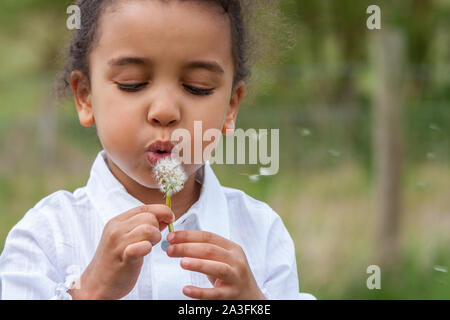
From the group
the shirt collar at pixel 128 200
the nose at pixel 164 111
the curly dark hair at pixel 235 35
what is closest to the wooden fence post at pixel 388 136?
the curly dark hair at pixel 235 35

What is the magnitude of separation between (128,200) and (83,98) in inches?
9.8

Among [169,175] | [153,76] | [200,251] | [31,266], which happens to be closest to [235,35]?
[153,76]

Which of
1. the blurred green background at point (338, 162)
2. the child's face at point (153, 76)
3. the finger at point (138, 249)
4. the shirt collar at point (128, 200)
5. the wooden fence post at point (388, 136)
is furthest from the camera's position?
the wooden fence post at point (388, 136)

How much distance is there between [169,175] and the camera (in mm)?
1075

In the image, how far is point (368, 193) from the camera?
134 inches

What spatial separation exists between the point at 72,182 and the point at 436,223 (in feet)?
6.93

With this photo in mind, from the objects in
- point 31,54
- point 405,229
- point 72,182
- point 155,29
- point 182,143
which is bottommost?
point 405,229

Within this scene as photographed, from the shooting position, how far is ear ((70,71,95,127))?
50.0 inches

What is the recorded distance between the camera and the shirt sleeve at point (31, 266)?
44.3 inches

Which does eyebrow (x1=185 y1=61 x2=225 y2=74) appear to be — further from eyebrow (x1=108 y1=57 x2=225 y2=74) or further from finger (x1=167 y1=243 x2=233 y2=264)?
finger (x1=167 y1=243 x2=233 y2=264)

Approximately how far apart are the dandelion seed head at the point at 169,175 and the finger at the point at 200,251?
0.36ft

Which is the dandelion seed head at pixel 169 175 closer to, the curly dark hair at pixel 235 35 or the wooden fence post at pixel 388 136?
the curly dark hair at pixel 235 35

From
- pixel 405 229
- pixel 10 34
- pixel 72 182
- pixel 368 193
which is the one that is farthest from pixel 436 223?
pixel 10 34

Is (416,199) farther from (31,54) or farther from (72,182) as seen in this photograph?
(31,54)
